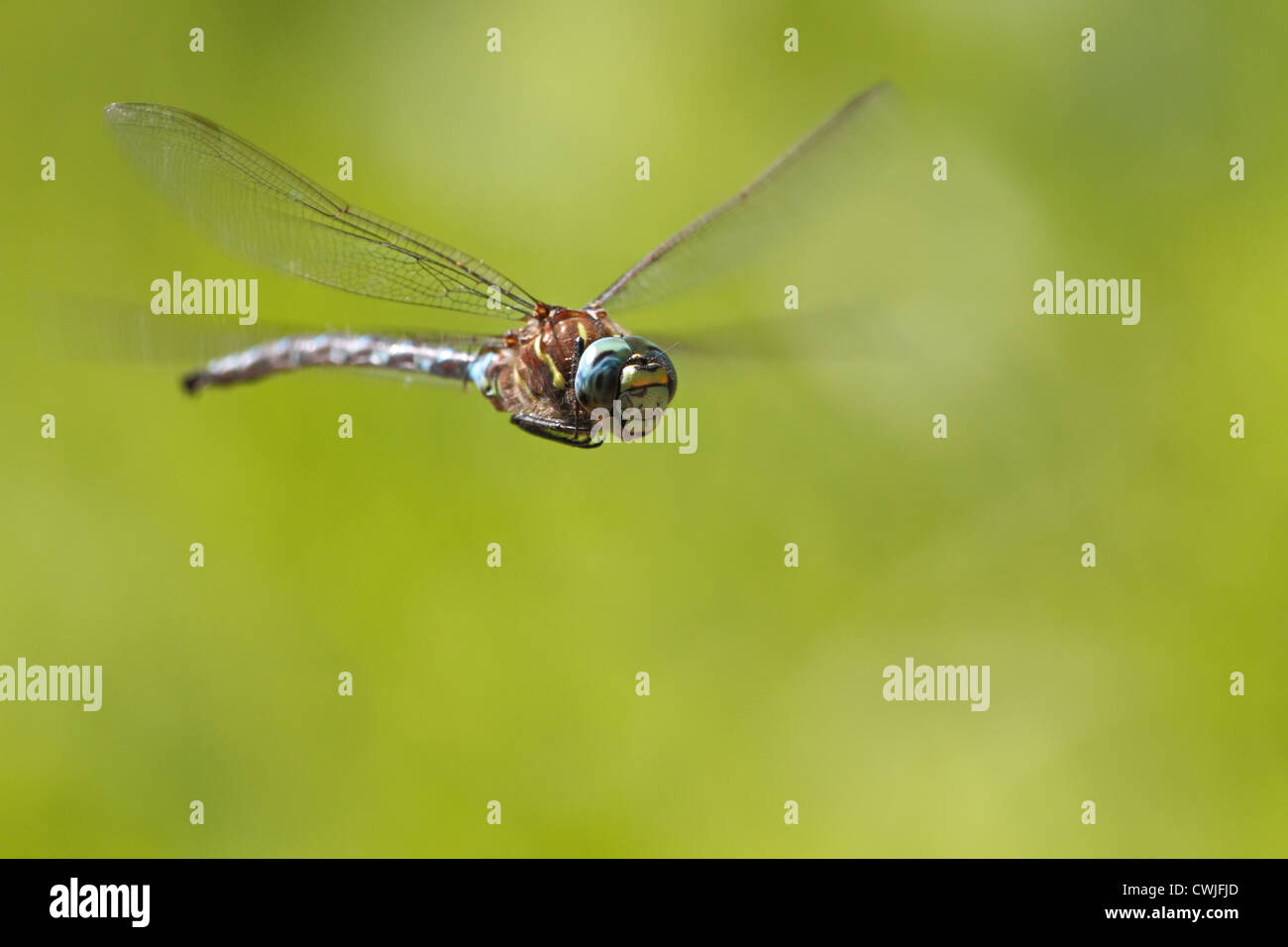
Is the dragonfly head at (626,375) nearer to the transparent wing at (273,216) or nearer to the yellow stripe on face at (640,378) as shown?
the yellow stripe on face at (640,378)

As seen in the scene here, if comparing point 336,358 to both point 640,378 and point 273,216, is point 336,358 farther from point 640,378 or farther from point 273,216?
point 640,378

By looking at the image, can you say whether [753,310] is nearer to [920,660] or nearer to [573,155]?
[573,155]

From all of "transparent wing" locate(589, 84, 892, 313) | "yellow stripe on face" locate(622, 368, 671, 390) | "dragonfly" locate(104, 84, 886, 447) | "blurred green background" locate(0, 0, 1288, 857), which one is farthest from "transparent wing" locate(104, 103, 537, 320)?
"blurred green background" locate(0, 0, 1288, 857)

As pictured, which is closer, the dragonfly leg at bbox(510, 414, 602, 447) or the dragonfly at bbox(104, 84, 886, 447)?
the dragonfly leg at bbox(510, 414, 602, 447)

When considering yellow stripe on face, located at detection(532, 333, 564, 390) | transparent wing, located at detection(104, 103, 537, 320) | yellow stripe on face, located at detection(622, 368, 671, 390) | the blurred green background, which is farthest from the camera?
the blurred green background

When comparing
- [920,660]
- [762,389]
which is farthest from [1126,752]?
[762,389]

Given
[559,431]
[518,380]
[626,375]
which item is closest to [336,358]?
[518,380]

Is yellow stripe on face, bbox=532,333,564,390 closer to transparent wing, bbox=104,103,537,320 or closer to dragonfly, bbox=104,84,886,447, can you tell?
dragonfly, bbox=104,84,886,447
